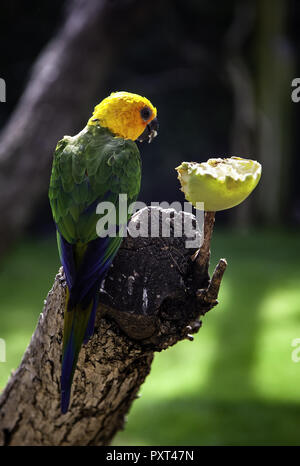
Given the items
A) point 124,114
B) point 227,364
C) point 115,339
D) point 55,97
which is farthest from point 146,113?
point 55,97

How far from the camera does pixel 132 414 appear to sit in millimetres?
1422

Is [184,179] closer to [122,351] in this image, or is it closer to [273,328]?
[122,351]

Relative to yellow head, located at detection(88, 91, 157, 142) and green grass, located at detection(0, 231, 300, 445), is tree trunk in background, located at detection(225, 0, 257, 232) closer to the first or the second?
green grass, located at detection(0, 231, 300, 445)

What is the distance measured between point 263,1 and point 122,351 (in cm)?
273

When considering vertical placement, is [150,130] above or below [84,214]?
above

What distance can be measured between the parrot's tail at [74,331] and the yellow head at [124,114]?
32cm

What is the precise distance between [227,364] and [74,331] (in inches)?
40.6

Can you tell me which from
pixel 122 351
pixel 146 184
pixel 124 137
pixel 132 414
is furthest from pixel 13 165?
pixel 122 351

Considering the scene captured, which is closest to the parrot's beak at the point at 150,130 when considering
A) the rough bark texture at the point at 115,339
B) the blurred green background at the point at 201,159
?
the rough bark texture at the point at 115,339

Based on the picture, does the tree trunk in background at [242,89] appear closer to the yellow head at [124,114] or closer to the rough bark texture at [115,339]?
the yellow head at [124,114]

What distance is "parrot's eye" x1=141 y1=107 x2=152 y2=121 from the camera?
85cm

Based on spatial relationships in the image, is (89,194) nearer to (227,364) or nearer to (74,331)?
(74,331)

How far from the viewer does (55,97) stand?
7.47 feet

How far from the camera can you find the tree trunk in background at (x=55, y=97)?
2.23m
